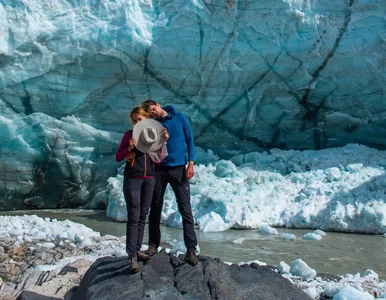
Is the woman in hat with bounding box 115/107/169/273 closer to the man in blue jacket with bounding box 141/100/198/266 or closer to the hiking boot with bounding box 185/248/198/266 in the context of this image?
the man in blue jacket with bounding box 141/100/198/266

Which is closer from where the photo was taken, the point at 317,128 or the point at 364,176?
the point at 364,176

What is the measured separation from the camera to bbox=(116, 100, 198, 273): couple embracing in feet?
8.86

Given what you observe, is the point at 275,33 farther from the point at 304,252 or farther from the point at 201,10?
the point at 304,252

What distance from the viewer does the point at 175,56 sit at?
8.10m

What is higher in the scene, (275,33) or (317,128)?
(275,33)

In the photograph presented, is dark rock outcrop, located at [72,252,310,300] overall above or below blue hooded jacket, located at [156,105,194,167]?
below

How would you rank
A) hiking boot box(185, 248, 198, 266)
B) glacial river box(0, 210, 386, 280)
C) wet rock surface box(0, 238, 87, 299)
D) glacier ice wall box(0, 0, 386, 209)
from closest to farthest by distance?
1. hiking boot box(185, 248, 198, 266)
2. wet rock surface box(0, 238, 87, 299)
3. glacial river box(0, 210, 386, 280)
4. glacier ice wall box(0, 0, 386, 209)

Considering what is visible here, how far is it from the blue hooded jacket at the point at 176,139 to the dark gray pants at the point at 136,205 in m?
0.19

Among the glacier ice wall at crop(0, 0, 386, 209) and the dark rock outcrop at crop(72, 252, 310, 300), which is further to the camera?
the glacier ice wall at crop(0, 0, 386, 209)

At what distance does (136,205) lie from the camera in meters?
2.70

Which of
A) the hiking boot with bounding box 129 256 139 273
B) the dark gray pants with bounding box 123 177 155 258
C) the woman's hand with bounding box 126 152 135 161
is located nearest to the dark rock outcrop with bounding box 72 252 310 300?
the hiking boot with bounding box 129 256 139 273

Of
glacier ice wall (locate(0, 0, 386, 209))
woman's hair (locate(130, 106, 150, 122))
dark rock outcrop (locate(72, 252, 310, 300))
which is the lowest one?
dark rock outcrop (locate(72, 252, 310, 300))

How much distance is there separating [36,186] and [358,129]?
558 cm

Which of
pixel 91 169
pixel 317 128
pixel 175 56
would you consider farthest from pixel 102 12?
pixel 317 128
